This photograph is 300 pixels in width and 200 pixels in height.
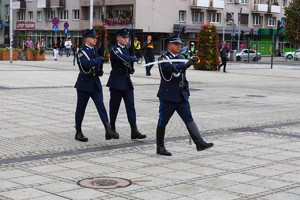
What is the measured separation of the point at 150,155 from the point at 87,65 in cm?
174

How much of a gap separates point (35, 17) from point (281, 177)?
7622 centimetres

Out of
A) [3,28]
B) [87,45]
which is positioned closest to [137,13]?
[3,28]

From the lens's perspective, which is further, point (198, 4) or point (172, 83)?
point (198, 4)

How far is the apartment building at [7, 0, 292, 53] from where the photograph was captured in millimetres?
65250

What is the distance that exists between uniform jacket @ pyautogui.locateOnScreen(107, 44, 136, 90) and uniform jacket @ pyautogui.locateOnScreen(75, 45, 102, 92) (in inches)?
12.3

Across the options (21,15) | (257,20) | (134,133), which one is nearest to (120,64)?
(134,133)

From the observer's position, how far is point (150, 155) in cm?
827

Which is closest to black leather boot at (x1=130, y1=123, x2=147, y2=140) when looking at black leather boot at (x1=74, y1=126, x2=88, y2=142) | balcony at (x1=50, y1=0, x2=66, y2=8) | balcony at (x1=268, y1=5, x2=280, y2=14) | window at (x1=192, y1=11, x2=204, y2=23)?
black leather boot at (x1=74, y1=126, x2=88, y2=142)

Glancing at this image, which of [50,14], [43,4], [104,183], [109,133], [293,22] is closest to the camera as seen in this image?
[104,183]

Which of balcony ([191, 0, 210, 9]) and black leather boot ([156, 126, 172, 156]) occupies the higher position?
balcony ([191, 0, 210, 9])

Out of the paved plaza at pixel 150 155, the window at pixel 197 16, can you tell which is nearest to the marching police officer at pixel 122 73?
the paved plaza at pixel 150 155

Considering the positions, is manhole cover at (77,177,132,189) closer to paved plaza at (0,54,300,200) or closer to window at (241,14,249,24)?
paved plaza at (0,54,300,200)

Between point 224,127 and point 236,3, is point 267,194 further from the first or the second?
point 236,3

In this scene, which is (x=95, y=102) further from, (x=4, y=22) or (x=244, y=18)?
(x=4, y=22)
